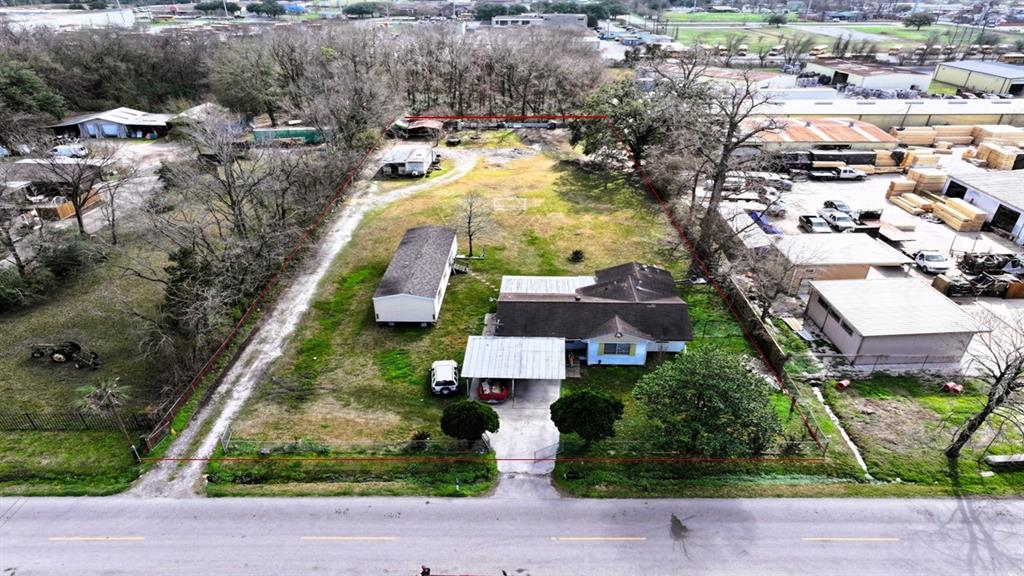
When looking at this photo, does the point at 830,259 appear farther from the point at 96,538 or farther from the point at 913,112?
the point at 913,112

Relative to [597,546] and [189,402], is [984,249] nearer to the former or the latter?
[597,546]

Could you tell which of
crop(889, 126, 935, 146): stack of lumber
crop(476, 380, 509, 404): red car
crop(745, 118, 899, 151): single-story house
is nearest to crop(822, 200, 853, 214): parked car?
crop(745, 118, 899, 151): single-story house

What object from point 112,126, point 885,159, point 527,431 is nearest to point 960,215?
point 885,159

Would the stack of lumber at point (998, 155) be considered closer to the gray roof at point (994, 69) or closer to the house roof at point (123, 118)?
the gray roof at point (994, 69)

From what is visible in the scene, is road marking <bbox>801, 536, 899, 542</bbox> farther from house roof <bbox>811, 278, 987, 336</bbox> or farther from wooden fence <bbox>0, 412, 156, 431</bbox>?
wooden fence <bbox>0, 412, 156, 431</bbox>

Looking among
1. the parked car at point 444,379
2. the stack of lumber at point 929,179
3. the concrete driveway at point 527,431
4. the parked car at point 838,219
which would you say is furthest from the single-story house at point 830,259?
the parked car at point 444,379
